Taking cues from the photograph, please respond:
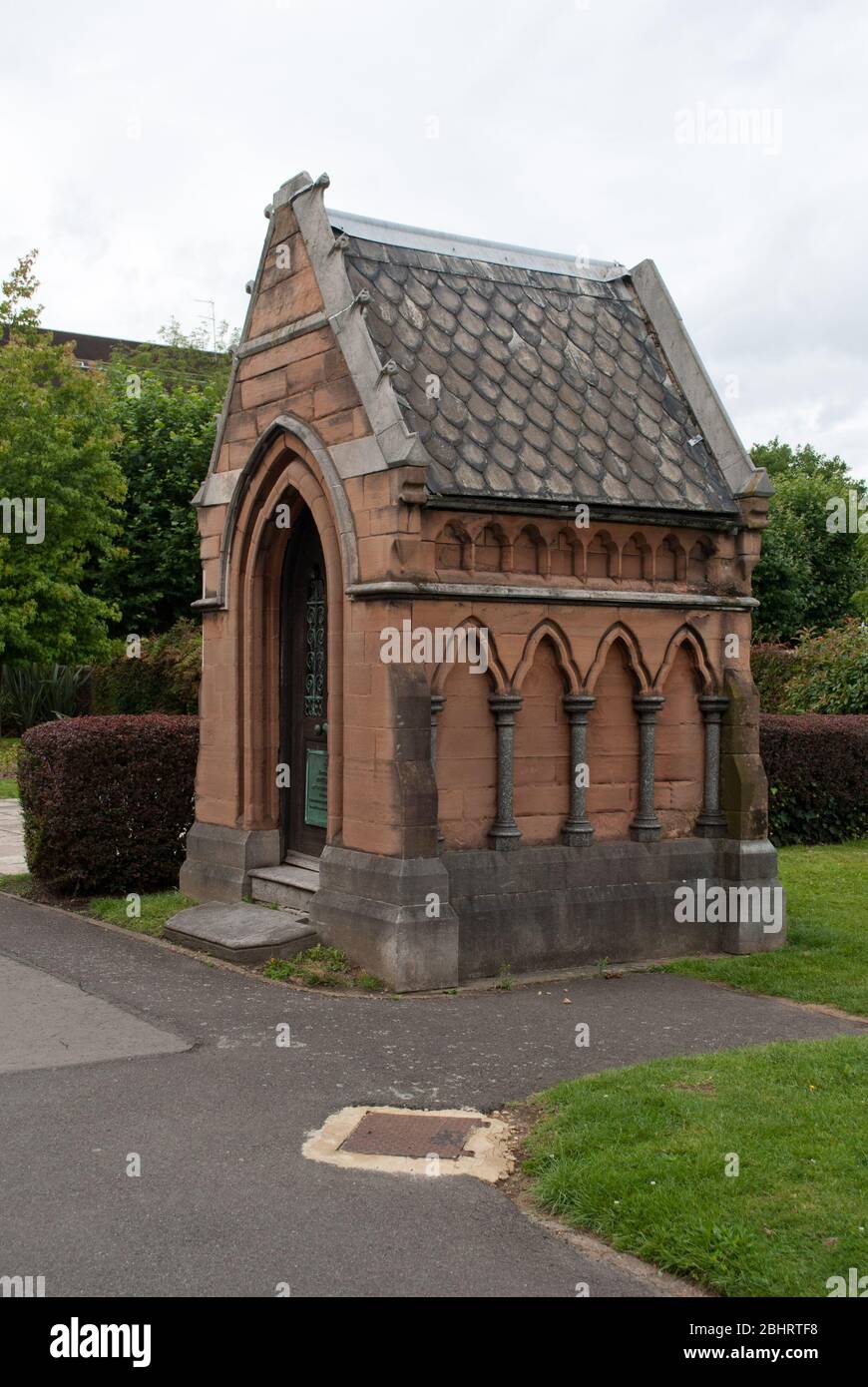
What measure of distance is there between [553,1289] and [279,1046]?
126 inches

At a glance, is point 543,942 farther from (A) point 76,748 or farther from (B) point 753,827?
(A) point 76,748

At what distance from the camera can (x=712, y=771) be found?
35.4 feet

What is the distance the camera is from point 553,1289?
4805 mm

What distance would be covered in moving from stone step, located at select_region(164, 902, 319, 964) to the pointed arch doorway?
2.88 feet

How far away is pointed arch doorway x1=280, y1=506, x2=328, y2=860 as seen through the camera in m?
11.2

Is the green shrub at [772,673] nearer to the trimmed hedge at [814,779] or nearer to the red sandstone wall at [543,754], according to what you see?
the trimmed hedge at [814,779]

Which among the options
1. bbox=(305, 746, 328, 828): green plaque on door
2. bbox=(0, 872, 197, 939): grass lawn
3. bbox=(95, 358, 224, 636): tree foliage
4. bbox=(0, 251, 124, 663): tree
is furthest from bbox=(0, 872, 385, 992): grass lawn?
bbox=(95, 358, 224, 636): tree foliage

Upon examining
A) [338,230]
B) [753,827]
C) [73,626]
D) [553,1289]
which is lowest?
[553,1289]

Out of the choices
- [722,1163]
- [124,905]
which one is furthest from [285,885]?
[722,1163]

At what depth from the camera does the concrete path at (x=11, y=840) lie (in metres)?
14.8

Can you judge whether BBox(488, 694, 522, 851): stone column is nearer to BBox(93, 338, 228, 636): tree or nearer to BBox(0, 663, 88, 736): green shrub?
BBox(0, 663, 88, 736): green shrub

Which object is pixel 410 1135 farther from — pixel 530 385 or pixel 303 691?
pixel 530 385
